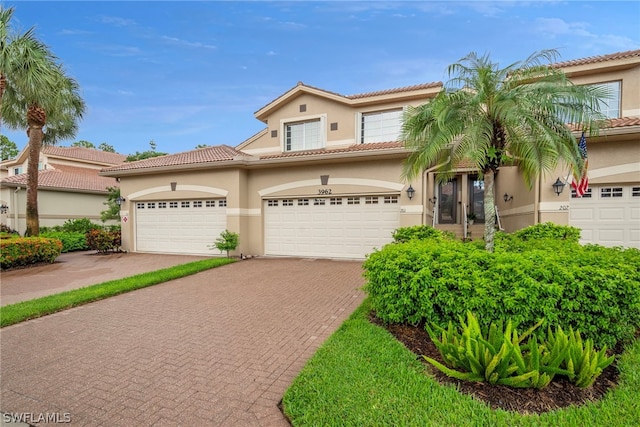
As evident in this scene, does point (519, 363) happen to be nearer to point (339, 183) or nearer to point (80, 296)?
point (80, 296)

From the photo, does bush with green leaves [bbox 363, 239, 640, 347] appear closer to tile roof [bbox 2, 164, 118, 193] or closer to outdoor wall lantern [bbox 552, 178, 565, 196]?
outdoor wall lantern [bbox 552, 178, 565, 196]

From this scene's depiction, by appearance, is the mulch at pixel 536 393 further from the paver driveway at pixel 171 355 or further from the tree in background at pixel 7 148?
the tree in background at pixel 7 148

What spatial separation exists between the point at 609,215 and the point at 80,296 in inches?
573

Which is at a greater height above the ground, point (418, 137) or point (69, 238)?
point (418, 137)

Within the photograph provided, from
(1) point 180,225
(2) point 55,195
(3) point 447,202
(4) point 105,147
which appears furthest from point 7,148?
(3) point 447,202

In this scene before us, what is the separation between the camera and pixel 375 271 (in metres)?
4.83

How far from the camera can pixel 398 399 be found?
2.87m

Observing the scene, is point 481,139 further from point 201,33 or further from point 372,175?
point 201,33

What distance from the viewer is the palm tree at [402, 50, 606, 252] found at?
5227mm

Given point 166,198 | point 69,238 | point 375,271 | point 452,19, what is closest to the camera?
point 375,271

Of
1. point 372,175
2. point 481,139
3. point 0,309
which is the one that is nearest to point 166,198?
point 0,309

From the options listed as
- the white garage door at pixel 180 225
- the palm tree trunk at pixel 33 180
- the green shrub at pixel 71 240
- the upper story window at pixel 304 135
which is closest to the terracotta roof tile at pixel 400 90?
the upper story window at pixel 304 135

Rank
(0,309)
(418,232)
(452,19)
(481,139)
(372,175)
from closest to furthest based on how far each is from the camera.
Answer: (481,139) < (0,309) < (418,232) < (452,19) < (372,175)

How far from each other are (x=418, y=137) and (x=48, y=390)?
684cm
